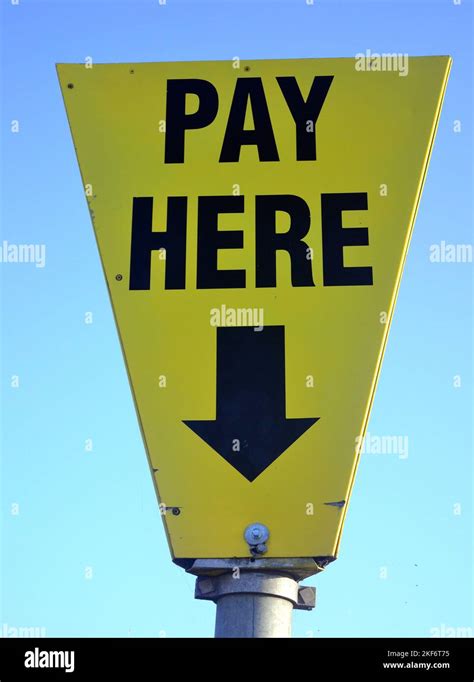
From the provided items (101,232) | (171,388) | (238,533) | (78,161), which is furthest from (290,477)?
(78,161)

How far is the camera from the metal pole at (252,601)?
13.7 feet

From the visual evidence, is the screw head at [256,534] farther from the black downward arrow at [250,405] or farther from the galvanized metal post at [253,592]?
the black downward arrow at [250,405]

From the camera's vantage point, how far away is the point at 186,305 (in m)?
4.70

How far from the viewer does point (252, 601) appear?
13.8ft

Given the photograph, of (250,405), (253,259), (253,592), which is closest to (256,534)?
(253,592)

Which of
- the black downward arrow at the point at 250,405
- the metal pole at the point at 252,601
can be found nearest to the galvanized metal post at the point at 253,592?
the metal pole at the point at 252,601

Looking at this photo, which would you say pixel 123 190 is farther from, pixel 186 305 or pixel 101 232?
pixel 186 305

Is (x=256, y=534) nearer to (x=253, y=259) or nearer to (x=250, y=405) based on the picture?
(x=250, y=405)

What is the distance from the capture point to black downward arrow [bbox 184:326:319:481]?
4457mm

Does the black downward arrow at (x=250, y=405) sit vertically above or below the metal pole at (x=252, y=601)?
above

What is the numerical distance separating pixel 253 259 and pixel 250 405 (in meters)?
0.61

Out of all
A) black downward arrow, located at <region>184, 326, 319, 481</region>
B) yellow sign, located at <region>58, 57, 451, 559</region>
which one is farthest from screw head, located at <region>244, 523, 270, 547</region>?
black downward arrow, located at <region>184, 326, 319, 481</region>
